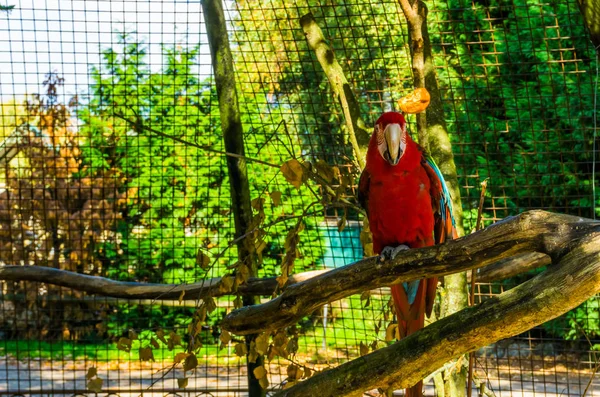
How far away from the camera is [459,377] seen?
2.28m

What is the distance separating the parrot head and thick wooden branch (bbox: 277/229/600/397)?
1.92 feet

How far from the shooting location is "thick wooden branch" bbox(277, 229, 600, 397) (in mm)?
1382

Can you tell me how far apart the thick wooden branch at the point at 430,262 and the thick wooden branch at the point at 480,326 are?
25 mm

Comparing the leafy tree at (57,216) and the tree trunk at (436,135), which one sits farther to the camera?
the leafy tree at (57,216)

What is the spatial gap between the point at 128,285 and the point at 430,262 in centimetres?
167

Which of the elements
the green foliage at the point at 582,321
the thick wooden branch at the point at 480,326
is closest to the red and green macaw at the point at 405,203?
the thick wooden branch at the point at 480,326

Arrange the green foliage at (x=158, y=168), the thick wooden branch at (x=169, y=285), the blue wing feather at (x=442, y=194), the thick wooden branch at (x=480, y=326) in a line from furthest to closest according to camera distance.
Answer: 1. the green foliage at (x=158, y=168)
2. the thick wooden branch at (x=169, y=285)
3. the blue wing feather at (x=442, y=194)
4. the thick wooden branch at (x=480, y=326)

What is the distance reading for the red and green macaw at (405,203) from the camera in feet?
6.61

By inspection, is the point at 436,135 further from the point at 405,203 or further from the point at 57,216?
the point at 57,216

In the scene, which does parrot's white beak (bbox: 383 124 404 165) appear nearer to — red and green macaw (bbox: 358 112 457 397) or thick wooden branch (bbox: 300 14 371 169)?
red and green macaw (bbox: 358 112 457 397)

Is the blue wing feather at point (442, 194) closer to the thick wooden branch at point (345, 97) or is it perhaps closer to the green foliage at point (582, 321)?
the thick wooden branch at point (345, 97)

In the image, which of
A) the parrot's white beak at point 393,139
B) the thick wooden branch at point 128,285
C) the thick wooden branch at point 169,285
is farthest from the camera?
the thick wooden branch at point 128,285

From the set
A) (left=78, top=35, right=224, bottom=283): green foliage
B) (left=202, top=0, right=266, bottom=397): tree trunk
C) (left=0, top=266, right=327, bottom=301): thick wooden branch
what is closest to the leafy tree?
(left=78, top=35, right=224, bottom=283): green foliage

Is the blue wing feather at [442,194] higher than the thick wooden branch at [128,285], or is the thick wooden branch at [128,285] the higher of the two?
the blue wing feather at [442,194]
